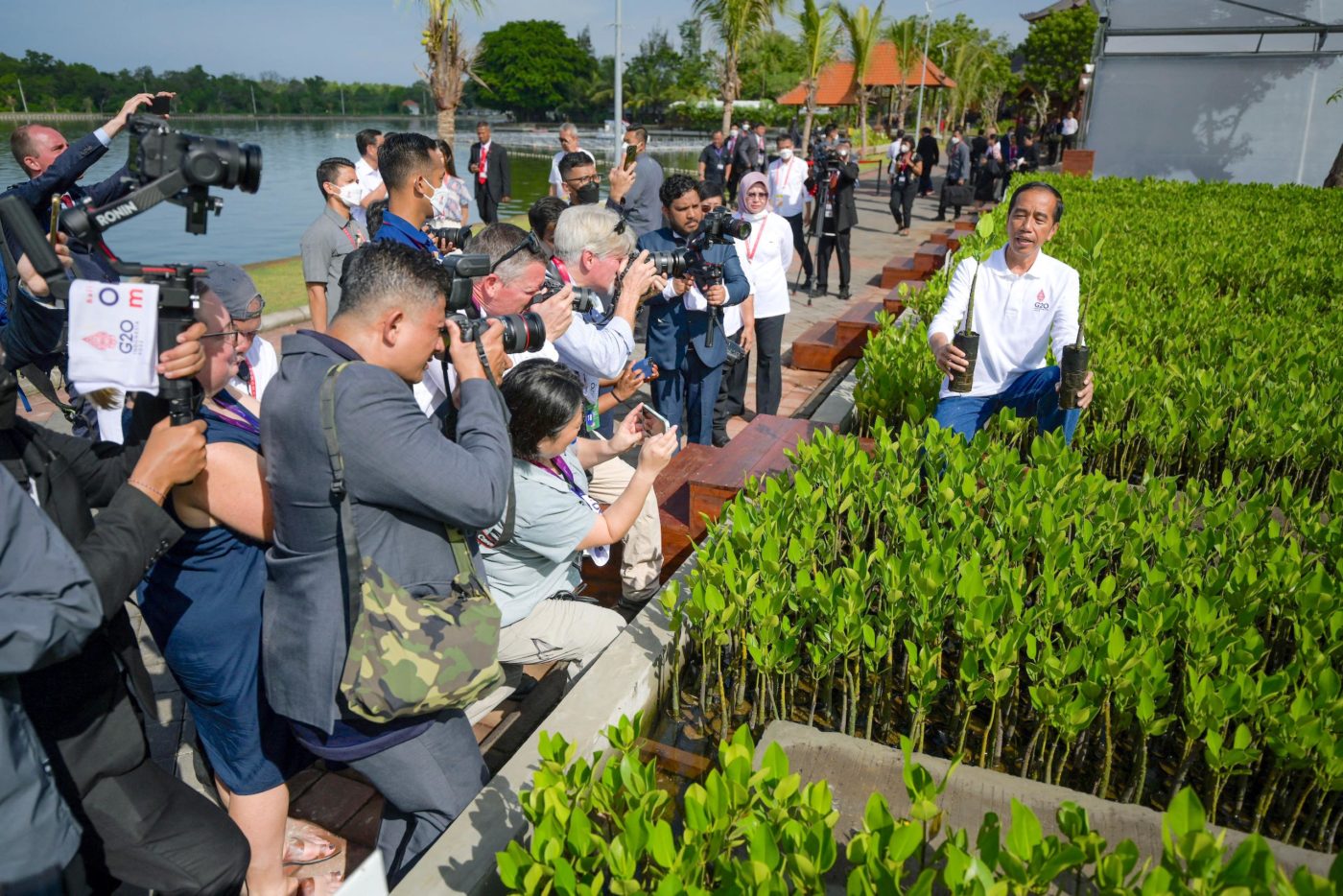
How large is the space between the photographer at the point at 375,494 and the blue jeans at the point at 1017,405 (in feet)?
9.43

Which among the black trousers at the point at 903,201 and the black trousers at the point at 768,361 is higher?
the black trousers at the point at 903,201

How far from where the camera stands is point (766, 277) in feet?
21.7

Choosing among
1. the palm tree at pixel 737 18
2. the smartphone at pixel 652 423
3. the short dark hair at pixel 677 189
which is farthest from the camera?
the palm tree at pixel 737 18

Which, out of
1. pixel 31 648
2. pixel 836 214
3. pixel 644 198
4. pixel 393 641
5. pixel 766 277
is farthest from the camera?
pixel 836 214

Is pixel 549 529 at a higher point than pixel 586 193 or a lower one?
lower

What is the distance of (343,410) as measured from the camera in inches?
80.3

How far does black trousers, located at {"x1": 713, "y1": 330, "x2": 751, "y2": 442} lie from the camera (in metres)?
6.59

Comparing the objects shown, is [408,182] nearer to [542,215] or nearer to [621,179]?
[542,215]

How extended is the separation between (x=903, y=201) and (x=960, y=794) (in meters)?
17.6

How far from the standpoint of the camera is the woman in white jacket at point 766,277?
6617 millimetres

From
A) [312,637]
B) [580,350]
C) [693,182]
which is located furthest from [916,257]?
[312,637]

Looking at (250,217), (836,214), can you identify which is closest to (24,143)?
(836,214)

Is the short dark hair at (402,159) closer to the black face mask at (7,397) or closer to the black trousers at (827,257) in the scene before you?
the black face mask at (7,397)

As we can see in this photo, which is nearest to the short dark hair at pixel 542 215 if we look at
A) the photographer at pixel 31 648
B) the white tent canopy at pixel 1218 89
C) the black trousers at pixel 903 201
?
the photographer at pixel 31 648
